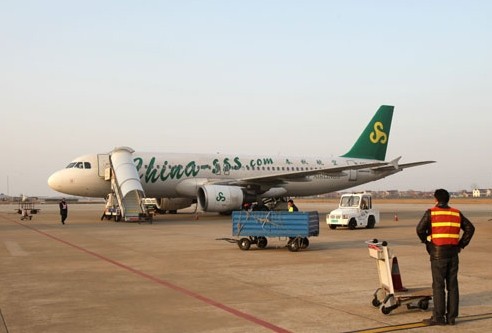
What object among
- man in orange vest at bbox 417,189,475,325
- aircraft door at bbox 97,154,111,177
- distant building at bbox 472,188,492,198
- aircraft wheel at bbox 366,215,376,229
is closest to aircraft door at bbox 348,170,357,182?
aircraft wheel at bbox 366,215,376,229

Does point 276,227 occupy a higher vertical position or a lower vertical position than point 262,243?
higher

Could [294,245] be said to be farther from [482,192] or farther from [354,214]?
[482,192]

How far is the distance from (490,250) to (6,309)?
44.4 feet

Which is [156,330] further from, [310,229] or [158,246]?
[158,246]

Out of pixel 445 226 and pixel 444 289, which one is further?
pixel 445 226

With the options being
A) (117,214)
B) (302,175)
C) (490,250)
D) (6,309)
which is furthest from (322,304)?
(302,175)

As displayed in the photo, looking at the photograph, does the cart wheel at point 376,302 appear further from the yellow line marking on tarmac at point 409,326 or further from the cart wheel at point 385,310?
the yellow line marking on tarmac at point 409,326

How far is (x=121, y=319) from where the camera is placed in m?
7.67

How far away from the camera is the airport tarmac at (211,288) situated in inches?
293

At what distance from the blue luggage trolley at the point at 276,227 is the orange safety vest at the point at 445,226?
7.97 meters

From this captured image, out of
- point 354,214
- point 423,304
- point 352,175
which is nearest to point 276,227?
point 423,304

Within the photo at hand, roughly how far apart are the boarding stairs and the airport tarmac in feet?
38.6

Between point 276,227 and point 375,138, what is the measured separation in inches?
1130

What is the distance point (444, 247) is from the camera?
7.76 m
